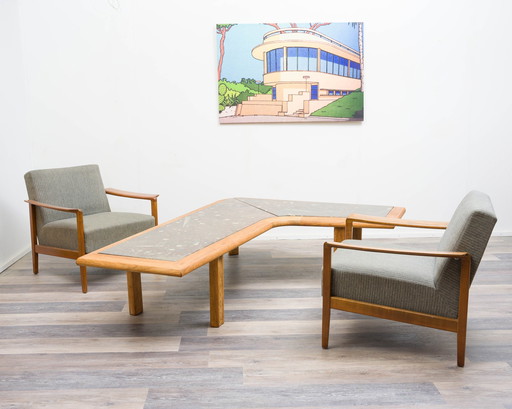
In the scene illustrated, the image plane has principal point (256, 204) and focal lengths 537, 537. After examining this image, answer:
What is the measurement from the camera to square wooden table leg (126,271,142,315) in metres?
3.22

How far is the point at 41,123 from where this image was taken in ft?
16.5

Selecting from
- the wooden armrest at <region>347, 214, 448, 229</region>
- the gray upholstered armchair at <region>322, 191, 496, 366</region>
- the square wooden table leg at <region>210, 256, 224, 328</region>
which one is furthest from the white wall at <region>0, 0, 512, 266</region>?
the gray upholstered armchair at <region>322, 191, 496, 366</region>

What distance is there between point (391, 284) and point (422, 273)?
0.57ft

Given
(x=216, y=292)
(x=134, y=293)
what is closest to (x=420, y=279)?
(x=216, y=292)

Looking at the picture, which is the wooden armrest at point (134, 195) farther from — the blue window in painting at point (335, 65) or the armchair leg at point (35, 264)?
the blue window in painting at point (335, 65)

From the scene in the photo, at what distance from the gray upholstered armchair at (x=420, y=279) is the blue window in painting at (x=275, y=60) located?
8.41 feet

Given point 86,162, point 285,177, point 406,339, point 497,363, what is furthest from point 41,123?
point 497,363

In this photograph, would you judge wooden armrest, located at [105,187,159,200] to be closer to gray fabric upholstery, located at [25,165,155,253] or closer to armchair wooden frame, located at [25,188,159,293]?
armchair wooden frame, located at [25,188,159,293]

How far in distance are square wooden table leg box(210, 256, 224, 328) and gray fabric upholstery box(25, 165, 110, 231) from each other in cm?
170

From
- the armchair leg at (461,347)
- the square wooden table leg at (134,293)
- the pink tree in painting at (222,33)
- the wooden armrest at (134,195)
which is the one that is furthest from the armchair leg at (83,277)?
the armchair leg at (461,347)

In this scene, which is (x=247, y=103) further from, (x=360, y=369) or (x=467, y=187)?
(x=360, y=369)

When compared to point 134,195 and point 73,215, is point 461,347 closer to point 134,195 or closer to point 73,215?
point 134,195

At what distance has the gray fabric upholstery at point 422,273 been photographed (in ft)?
8.10

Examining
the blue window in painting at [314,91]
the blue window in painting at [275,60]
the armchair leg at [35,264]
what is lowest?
the armchair leg at [35,264]
